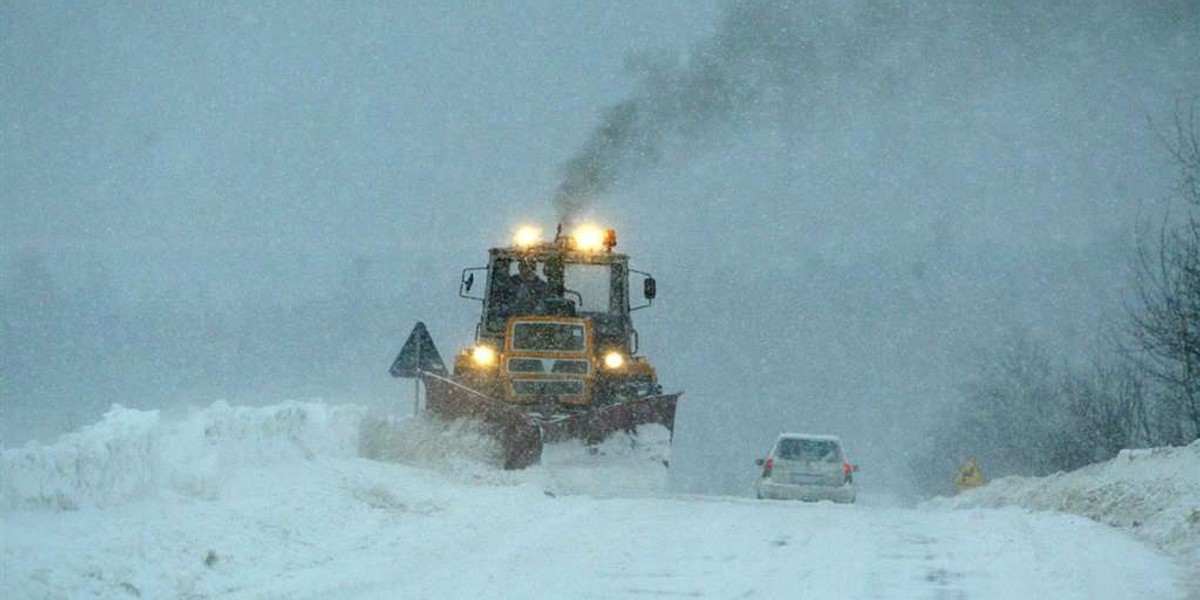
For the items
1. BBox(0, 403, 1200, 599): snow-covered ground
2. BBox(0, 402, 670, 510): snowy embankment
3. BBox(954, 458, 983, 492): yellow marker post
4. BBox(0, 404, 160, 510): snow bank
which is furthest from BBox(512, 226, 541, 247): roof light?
BBox(954, 458, 983, 492): yellow marker post

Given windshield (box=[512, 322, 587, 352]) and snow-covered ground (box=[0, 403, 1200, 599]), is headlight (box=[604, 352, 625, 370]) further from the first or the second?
snow-covered ground (box=[0, 403, 1200, 599])

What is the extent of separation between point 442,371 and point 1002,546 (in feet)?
37.2

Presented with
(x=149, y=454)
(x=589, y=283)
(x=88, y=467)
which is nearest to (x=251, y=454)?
(x=149, y=454)

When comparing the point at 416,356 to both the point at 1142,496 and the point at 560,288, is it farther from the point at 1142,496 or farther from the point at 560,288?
the point at 1142,496

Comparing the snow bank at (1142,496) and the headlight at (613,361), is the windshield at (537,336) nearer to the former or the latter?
the headlight at (613,361)

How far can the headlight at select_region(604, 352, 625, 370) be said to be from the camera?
65.3 feet

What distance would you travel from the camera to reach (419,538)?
36.0ft

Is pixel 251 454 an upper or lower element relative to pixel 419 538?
upper

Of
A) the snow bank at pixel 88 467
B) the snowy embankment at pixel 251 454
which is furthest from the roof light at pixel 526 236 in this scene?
the snow bank at pixel 88 467

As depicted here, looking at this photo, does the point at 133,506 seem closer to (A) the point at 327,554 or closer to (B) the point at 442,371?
(A) the point at 327,554

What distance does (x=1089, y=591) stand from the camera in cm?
840

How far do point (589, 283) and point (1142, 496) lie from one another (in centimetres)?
917

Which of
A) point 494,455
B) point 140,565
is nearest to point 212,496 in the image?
point 140,565

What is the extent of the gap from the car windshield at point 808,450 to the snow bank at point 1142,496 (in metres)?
3.52
